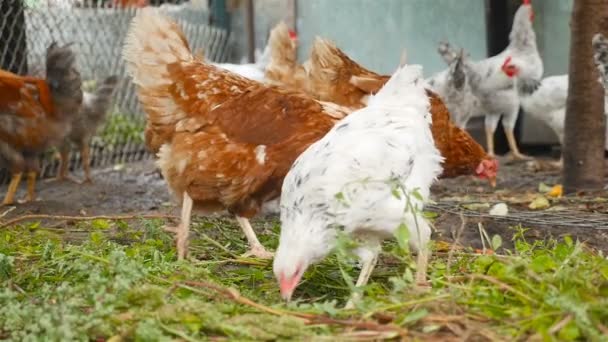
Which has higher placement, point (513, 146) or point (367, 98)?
point (367, 98)

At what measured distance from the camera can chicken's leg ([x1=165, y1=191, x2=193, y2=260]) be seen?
3625 mm

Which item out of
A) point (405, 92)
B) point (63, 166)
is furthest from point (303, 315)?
point (63, 166)

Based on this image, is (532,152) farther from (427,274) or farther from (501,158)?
(427,274)

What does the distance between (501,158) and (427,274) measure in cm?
584

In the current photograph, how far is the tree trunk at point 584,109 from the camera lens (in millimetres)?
5371

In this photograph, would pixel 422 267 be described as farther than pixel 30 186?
No

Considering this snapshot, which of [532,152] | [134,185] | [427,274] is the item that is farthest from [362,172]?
[532,152]

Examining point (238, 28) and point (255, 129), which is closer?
point (255, 129)

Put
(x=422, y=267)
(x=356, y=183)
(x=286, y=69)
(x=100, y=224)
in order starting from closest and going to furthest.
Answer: (x=356, y=183) < (x=422, y=267) < (x=100, y=224) < (x=286, y=69)

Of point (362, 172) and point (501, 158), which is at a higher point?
point (362, 172)

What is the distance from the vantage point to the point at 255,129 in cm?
377

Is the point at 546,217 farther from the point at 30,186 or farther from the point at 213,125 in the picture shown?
the point at 30,186

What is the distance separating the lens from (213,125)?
3807 mm

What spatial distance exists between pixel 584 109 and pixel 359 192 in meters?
3.24
